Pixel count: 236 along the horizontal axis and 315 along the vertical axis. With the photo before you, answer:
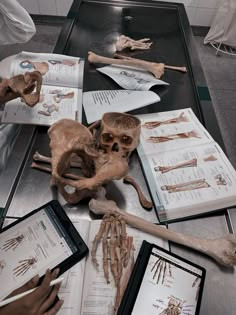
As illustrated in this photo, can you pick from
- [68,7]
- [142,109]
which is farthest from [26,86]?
[68,7]

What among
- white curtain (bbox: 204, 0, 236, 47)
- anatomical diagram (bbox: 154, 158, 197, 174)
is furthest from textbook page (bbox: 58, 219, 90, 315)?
white curtain (bbox: 204, 0, 236, 47)

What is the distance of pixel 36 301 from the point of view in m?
0.58

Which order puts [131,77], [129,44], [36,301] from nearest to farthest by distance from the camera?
[36,301]
[131,77]
[129,44]

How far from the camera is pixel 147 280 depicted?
0.65 meters

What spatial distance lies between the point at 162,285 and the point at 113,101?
71cm

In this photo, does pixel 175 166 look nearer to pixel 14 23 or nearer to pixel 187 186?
pixel 187 186

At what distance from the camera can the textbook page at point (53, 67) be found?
46.1 inches

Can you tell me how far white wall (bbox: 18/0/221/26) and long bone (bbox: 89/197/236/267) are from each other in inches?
104

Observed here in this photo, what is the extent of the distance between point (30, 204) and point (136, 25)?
1303 mm

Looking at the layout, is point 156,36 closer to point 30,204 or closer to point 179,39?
point 179,39

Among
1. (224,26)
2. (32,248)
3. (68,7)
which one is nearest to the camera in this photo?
(32,248)

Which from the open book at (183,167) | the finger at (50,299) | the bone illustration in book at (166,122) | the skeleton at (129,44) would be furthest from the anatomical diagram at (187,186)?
the skeleton at (129,44)

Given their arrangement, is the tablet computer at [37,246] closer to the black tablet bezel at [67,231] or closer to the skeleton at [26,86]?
the black tablet bezel at [67,231]

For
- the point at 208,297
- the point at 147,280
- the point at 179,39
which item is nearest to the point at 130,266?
the point at 147,280
